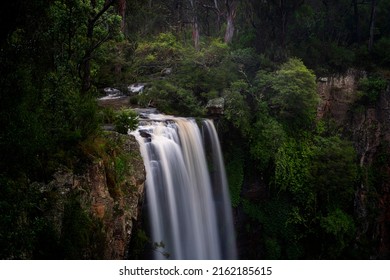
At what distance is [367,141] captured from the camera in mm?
17562

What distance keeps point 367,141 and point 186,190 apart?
10.2 meters

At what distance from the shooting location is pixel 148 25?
2805cm

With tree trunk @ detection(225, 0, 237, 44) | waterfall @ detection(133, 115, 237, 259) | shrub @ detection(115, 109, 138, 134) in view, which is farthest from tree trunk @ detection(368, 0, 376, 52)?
shrub @ detection(115, 109, 138, 134)

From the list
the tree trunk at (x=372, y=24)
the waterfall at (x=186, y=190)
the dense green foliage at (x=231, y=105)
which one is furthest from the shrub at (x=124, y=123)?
the tree trunk at (x=372, y=24)

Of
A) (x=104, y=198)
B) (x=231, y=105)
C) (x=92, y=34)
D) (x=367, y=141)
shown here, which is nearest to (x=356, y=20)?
(x=367, y=141)

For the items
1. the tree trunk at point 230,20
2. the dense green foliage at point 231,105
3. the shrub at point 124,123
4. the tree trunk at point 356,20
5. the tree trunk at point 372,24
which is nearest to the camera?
the dense green foliage at point 231,105

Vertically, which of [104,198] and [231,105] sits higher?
[231,105]

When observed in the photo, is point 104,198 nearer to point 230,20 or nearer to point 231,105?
point 231,105

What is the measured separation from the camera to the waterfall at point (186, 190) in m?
11.0

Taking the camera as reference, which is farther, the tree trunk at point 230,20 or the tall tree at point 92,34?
the tree trunk at point 230,20

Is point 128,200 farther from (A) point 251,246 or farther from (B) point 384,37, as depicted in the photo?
(B) point 384,37

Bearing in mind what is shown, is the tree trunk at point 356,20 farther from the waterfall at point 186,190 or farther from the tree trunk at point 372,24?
the waterfall at point 186,190

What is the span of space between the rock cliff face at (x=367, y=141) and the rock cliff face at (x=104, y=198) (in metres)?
11.4

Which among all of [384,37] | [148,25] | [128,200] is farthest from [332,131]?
[148,25]
